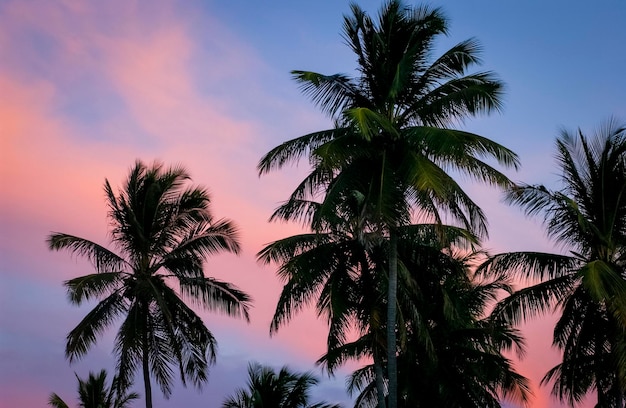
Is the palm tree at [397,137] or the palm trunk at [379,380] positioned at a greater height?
the palm tree at [397,137]

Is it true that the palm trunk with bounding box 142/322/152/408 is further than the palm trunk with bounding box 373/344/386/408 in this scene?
Yes

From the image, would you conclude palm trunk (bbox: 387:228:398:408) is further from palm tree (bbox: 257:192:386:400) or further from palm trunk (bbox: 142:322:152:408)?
palm trunk (bbox: 142:322:152:408)

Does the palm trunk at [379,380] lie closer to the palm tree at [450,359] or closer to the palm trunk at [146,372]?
the palm tree at [450,359]

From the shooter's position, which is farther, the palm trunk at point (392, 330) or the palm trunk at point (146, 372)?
the palm trunk at point (146, 372)

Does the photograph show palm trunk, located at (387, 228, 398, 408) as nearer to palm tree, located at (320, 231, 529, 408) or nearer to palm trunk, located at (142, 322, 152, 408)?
palm tree, located at (320, 231, 529, 408)

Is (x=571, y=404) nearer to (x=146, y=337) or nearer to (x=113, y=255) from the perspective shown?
(x=146, y=337)

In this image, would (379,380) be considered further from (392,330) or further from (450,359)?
(450,359)

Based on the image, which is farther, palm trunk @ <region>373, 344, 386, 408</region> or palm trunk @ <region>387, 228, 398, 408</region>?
palm trunk @ <region>373, 344, 386, 408</region>

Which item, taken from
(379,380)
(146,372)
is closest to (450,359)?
(379,380)

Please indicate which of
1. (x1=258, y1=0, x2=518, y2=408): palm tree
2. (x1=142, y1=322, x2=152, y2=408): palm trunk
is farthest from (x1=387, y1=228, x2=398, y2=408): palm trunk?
(x1=142, y1=322, x2=152, y2=408): palm trunk

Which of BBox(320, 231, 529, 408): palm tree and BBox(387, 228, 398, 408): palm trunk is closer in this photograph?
BBox(387, 228, 398, 408): palm trunk

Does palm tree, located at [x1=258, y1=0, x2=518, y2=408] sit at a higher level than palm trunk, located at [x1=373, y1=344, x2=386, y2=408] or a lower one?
higher

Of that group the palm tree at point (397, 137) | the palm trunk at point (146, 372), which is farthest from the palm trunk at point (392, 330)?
the palm trunk at point (146, 372)

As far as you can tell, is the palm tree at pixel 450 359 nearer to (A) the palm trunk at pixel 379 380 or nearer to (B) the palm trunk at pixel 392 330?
(A) the palm trunk at pixel 379 380
